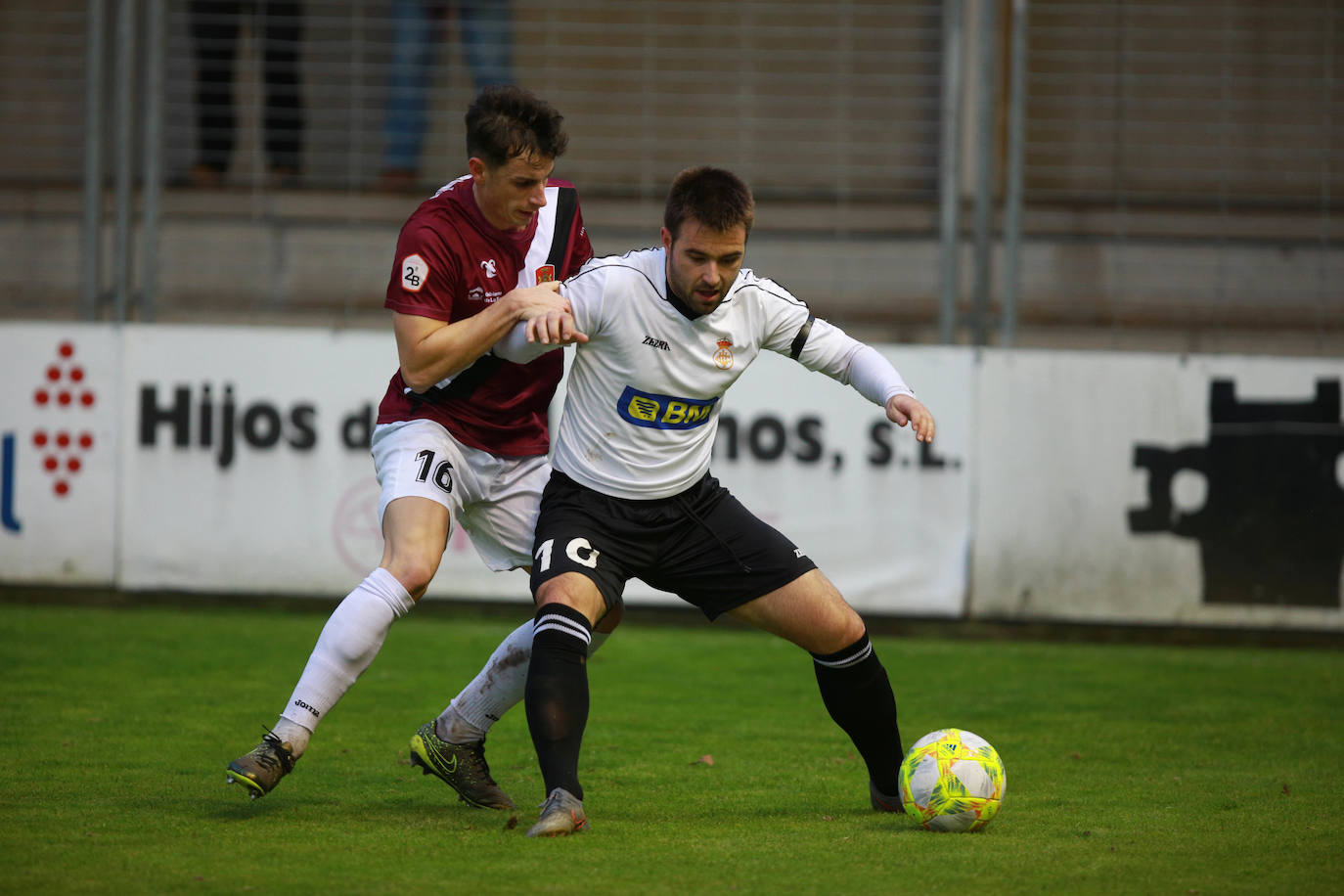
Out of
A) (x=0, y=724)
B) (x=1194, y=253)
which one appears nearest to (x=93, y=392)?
(x=0, y=724)

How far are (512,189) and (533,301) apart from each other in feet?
1.53

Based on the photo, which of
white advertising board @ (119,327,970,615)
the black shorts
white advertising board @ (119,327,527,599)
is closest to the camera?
the black shorts

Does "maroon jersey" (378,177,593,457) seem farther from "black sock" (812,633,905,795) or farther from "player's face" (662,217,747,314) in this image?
"black sock" (812,633,905,795)

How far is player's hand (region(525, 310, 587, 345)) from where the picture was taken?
14.2ft

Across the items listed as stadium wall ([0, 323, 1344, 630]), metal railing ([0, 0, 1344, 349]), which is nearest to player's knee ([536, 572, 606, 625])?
stadium wall ([0, 323, 1344, 630])

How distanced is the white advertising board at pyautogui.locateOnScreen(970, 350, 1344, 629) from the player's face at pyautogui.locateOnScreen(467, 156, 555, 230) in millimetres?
4650

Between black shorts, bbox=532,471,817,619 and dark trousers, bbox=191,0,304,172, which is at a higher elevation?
dark trousers, bbox=191,0,304,172

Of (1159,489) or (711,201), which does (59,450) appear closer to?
(711,201)

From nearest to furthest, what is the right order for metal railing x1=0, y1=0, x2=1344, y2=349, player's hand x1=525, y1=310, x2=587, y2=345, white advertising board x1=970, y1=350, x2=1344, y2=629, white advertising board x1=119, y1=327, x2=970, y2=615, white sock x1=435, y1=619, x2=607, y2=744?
player's hand x1=525, y1=310, x2=587, y2=345 < white sock x1=435, y1=619, x2=607, y2=744 < white advertising board x1=970, y1=350, x2=1344, y2=629 < white advertising board x1=119, y1=327, x2=970, y2=615 < metal railing x1=0, y1=0, x2=1344, y2=349

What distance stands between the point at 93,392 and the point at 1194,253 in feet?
22.7

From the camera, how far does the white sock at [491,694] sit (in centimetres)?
488

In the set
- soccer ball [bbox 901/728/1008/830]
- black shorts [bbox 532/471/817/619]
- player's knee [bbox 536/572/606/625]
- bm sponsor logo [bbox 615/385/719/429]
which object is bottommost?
soccer ball [bbox 901/728/1008/830]

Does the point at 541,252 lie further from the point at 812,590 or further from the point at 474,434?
the point at 812,590

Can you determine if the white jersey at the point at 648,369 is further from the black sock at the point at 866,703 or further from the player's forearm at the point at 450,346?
the black sock at the point at 866,703
